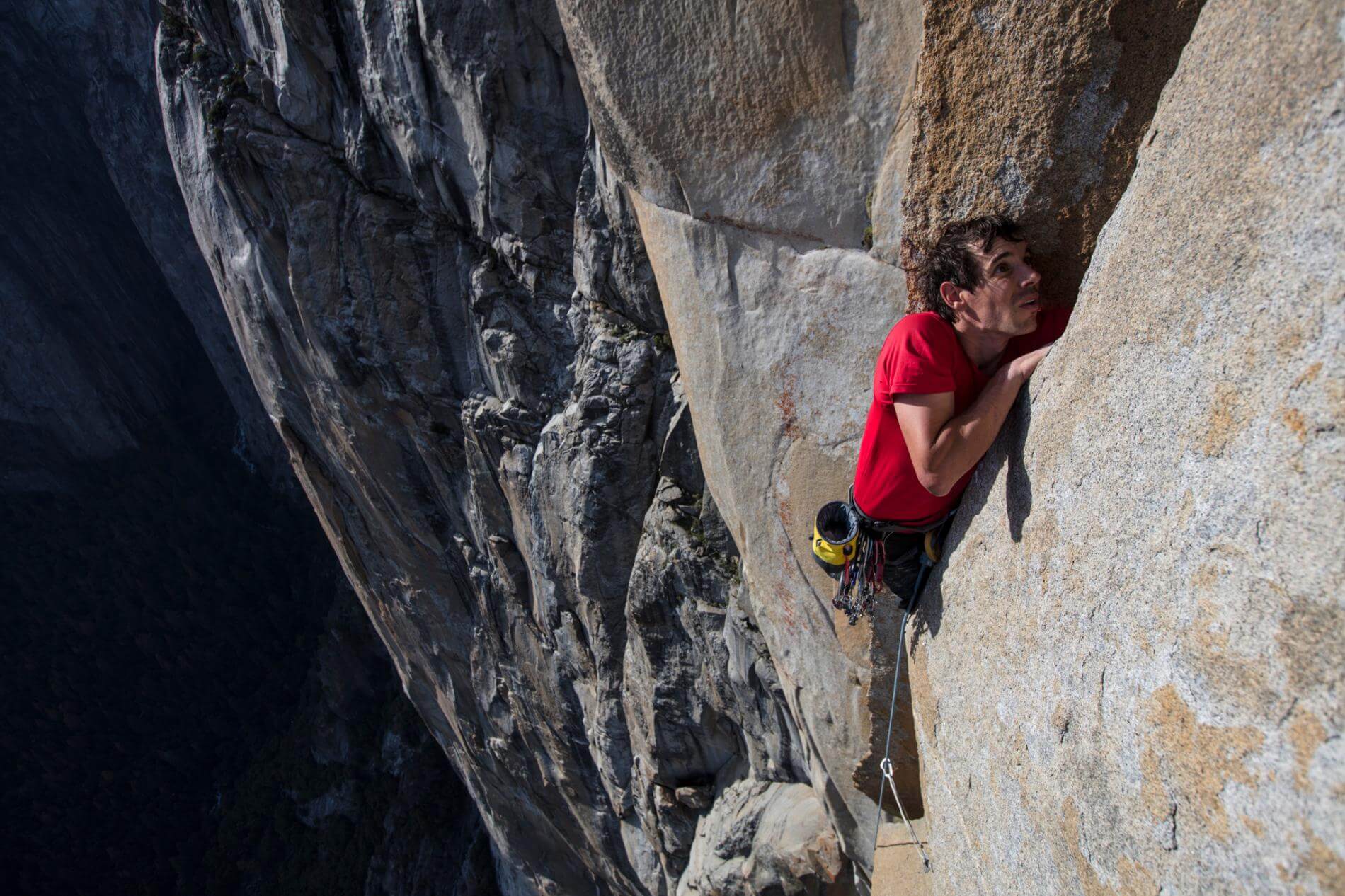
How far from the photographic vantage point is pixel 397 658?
11648 millimetres

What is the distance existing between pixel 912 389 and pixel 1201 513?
78cm

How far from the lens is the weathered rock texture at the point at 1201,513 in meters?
1.12

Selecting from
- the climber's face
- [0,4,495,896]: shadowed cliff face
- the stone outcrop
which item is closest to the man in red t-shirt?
the climber's face

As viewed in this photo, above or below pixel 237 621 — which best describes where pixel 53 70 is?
above

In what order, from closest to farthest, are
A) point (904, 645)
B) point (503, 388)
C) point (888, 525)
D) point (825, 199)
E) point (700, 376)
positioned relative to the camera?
point (888, 525)
point (825, 199)
point (904, 645)
point (700, 376)
point (503, 388)

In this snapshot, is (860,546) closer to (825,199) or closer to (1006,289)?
(1006,289)

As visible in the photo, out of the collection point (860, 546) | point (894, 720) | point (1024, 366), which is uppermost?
point (1024, 366)

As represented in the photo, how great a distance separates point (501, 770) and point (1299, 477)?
36.1 feet

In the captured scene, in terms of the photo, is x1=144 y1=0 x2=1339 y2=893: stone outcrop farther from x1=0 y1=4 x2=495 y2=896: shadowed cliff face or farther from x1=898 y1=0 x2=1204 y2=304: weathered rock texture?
x1=0 y1=4 x2=495 y2=896: shadowed cliff face

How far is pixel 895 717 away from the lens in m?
3.45

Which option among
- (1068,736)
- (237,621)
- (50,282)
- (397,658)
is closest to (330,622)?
(237,621)

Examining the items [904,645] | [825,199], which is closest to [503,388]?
[825,199]

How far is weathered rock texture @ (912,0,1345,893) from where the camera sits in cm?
112

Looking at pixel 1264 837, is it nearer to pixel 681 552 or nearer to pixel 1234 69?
pixel 1234 69
